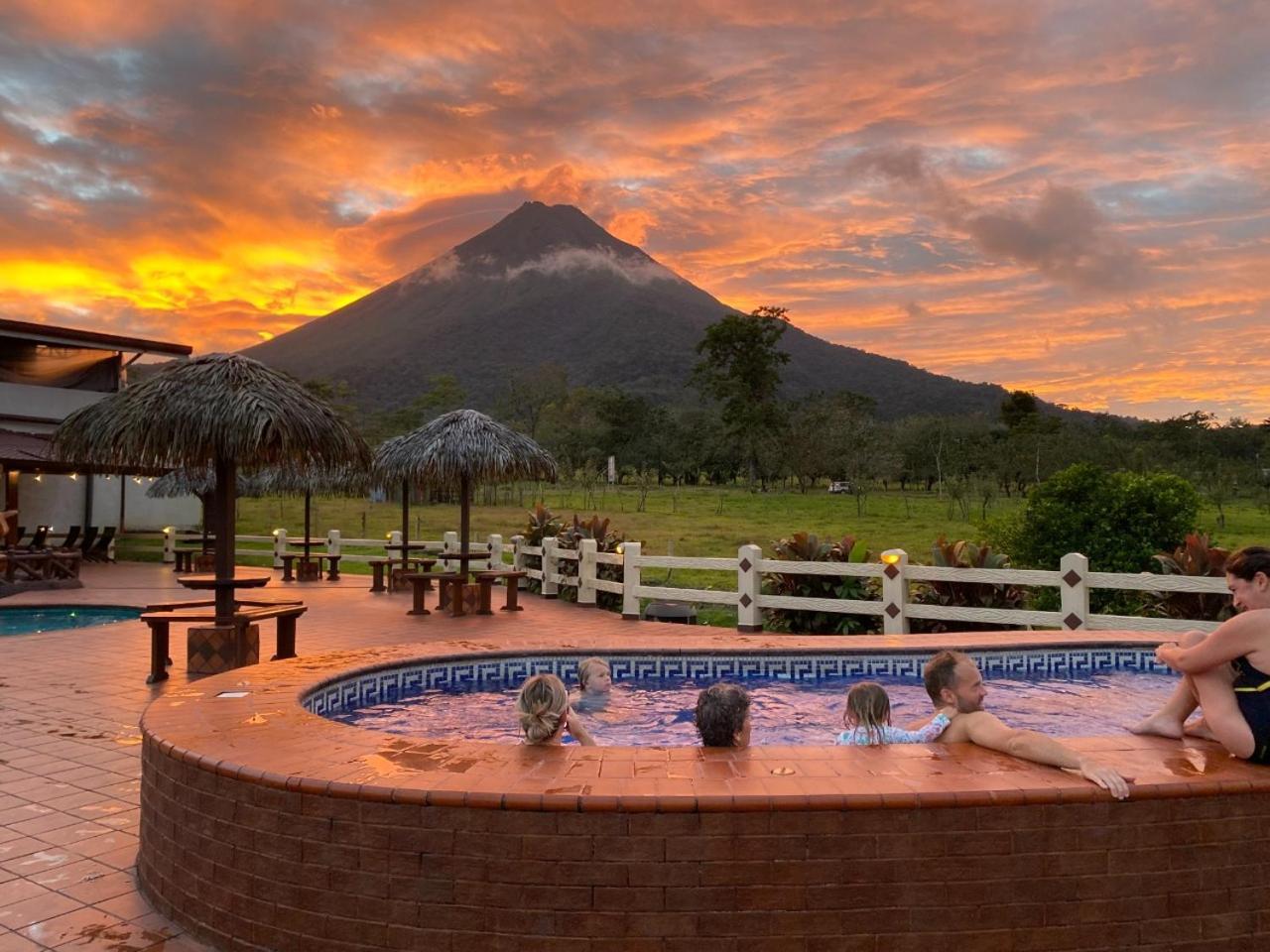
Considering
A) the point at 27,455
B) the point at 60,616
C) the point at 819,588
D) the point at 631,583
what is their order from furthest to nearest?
the point at 27,455 < the point at 60,616 < the point at 631,583 < the point at 819,588

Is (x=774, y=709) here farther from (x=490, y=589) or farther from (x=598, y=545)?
(x=598, y=545)

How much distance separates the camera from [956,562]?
35.3ft

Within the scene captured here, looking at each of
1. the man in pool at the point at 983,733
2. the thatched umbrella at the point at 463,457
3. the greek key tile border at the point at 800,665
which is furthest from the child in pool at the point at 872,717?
the thatched umbrella at the point at 463,457

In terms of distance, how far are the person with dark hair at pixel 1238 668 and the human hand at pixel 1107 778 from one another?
61 cm

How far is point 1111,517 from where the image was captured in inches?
445

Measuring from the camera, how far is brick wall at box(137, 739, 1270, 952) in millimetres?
2838

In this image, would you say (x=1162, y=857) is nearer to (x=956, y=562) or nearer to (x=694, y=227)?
(x=956, y=562)

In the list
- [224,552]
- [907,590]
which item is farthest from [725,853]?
[907,590]

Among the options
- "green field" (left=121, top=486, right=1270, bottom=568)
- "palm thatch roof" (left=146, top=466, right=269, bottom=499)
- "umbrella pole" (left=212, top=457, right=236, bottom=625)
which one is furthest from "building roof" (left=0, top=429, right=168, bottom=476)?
"umbrella pole" (left=212, top=457, right=236, bottom=625)

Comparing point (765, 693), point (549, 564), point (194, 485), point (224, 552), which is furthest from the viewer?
point (194, 485)

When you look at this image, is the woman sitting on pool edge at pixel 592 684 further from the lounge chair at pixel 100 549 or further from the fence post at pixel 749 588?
the lounge chair at pixel 100 549

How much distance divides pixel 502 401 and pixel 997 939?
7361cm

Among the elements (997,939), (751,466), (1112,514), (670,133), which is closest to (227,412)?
(997,939)

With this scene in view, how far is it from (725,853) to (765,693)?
15.6 ft
